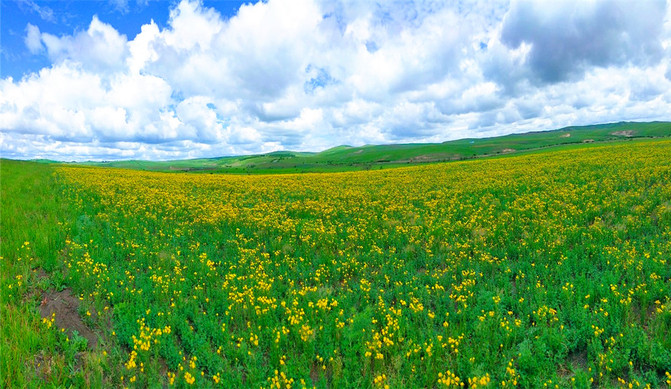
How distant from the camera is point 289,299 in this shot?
22.7 ft

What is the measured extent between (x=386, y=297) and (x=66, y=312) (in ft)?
21.9

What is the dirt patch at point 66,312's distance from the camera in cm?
582

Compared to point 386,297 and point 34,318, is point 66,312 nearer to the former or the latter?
point 34,318

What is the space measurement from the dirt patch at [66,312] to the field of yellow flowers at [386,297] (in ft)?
0.61

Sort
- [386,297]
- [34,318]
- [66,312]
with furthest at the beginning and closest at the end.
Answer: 1. [386,297]
2. [66,312]
3. [34,318]

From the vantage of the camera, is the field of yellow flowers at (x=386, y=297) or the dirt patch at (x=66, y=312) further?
the dirt patch at (x=66, y=312)

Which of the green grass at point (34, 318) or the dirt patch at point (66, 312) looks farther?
the dirt patch at point (66, 312)

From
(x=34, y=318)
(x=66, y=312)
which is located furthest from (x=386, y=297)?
(x=34, y=318)

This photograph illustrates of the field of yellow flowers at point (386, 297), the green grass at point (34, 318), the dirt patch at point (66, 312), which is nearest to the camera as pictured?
the green grass at point (34, 318)

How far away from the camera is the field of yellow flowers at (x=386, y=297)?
5031 millimetres

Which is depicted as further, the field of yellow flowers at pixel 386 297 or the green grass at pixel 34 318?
the field of yellow flowers at pixel 386 297

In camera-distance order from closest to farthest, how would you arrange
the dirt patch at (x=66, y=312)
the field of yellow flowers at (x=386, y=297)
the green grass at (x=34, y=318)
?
the green grass at (x=34, y=318)
the field of yellow flowers at (x=386, y=297)
the dirt patch at (x=66, y=312)

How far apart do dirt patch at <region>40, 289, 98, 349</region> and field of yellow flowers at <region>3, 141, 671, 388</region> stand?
7.3 inches

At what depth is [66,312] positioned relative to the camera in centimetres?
630
